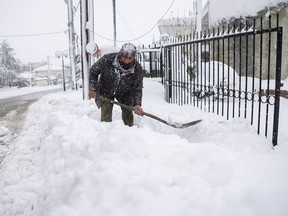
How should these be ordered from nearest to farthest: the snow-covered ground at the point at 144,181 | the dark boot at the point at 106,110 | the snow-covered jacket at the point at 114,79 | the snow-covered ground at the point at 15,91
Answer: the snow-covered ground at the point at 144,181 < the snow-covered jacket at the point at 114,79 < the dark boot at the point at 106,110 < the snow-covered ground at the point at 15,91

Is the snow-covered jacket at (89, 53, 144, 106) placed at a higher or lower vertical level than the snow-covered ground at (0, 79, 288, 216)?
higher

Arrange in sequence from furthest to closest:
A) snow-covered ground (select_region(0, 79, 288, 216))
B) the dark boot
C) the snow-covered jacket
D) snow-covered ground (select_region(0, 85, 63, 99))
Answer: snow-covered ground (select_region(0, 85, 63, 99)) < the dark boot < the snow-covered jacket < snow-covered ground (select_region(0, 79, 288, 216))

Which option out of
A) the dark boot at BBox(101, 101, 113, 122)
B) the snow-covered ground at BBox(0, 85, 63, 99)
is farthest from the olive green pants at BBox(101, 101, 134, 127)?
the snow-covered ground at BBox(0, 85, 63, 99)

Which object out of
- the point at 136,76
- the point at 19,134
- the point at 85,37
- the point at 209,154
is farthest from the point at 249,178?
the point at 85,37

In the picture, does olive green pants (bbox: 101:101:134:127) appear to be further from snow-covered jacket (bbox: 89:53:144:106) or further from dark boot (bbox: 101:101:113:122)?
snow-covered jacket (bbox: 89:53:144:106)

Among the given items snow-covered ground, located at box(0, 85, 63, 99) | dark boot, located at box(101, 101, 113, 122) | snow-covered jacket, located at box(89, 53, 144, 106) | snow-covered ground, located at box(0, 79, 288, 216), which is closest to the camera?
snow-covered ground, located at box(0, 79, 288, 216)

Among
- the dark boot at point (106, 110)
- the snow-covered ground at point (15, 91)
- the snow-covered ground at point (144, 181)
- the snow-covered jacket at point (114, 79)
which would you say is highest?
the snow-covered jacket at point (114, 79)

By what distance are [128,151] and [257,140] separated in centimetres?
280

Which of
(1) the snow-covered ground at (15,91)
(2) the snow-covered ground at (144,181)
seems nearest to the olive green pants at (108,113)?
(2) the snow-covered ground at (144,181)

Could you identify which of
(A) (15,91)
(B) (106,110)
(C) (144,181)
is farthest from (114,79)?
(A) (15,91)

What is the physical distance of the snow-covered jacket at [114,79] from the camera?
220 inches

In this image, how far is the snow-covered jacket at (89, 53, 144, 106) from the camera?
5.59m

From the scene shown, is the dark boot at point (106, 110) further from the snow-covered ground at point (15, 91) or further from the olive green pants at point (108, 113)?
the snow-covered ground at point (15, 91)

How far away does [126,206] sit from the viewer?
7.59 feet
